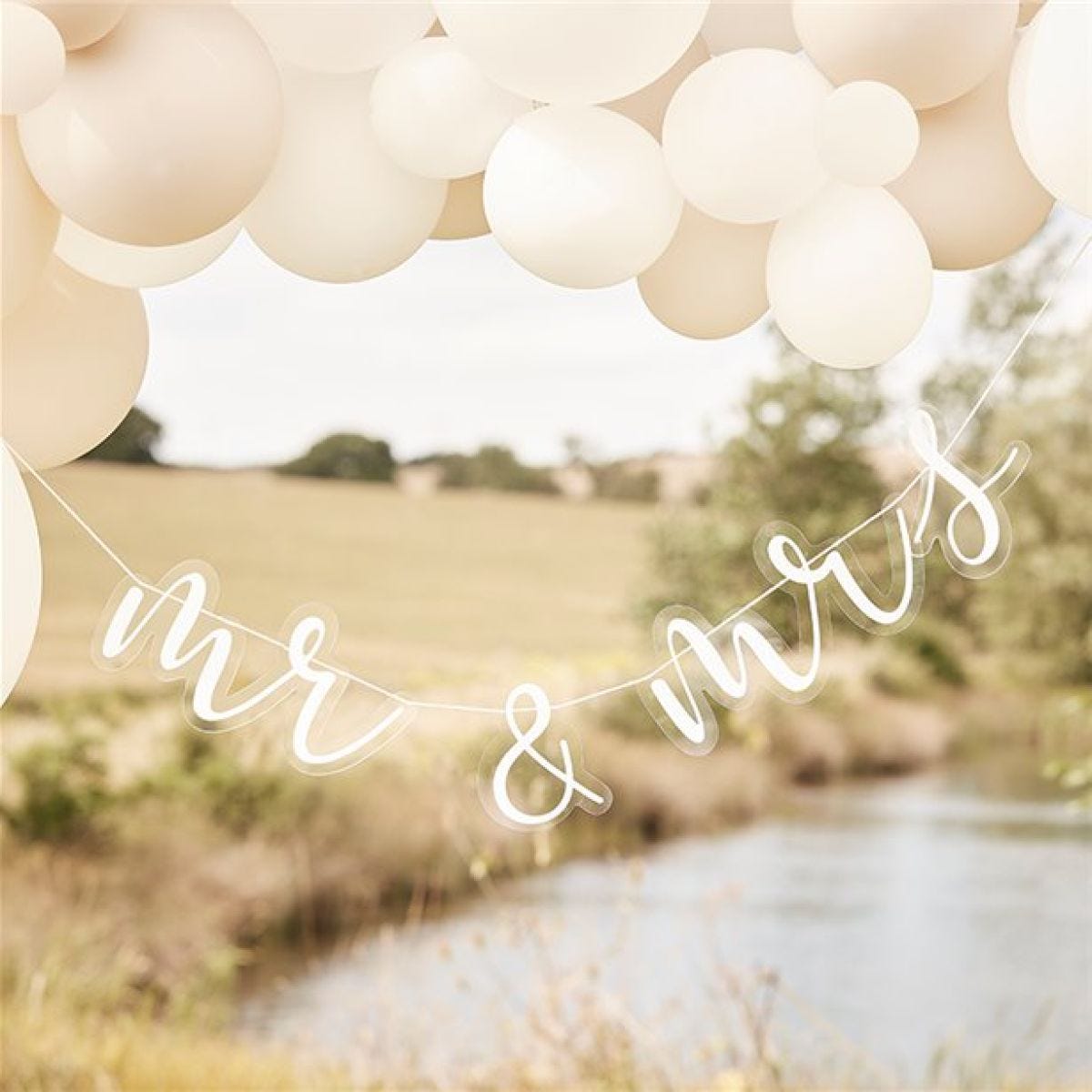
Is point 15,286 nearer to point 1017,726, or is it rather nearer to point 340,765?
point 340,765

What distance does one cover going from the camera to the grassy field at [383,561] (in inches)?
261

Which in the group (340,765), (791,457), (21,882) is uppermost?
(340,765)

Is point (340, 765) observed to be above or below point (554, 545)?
Result: above

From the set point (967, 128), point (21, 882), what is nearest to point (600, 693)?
point (967, 128)

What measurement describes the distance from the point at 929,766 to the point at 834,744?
2.14ft

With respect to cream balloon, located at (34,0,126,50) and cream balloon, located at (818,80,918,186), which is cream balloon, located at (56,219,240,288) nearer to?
cream balloon, located at (34,0,126,50)

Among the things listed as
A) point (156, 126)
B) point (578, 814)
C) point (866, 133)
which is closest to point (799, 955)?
point (578, 814)

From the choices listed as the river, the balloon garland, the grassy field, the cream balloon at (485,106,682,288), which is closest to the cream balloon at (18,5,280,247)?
the balloon garland

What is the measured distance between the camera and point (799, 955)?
486cm

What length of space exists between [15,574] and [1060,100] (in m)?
0.48

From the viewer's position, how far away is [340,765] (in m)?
0.77

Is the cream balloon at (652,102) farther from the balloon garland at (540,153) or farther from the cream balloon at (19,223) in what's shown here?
the cream balloon at (19,223)

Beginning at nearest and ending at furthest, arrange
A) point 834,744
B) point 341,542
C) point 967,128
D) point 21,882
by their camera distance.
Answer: point 967,128 → point 21,882 → point 834,744 → point 341,542

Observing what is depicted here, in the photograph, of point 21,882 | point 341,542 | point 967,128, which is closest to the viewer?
point 967,128
